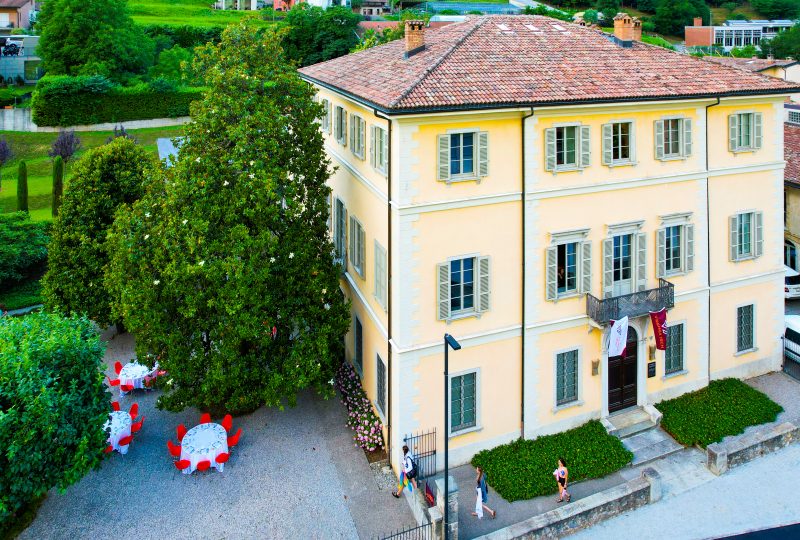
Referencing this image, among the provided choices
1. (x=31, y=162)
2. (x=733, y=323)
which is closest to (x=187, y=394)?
(x=733, y=323)

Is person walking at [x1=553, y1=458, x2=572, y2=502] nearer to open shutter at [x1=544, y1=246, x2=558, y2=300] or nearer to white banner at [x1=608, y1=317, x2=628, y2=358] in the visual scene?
white banner at [x1=608, y1=317, x2=628, y2=358]

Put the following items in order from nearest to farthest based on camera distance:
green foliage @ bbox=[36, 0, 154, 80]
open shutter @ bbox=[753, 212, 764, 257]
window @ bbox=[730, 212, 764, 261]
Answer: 1. window @ bbox=[730, 212, 764, 261]
2. open shutter @ bbox=[753, 212, 764, 257]
3. green foliage @ bbox=[36, 0, 154, 80]

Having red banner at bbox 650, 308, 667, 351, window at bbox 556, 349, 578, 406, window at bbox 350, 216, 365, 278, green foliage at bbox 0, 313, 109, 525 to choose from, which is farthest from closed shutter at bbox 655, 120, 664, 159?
green foliage at bbox 0, 313, 109, 525

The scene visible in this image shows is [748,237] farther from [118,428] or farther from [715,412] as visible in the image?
[118,428]

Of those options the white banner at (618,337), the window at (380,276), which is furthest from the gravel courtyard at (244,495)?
the white banner at (618,337)

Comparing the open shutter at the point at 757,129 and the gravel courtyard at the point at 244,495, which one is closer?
the gravel courtyard at the point at 244,495

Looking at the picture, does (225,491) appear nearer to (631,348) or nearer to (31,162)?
(631,348)

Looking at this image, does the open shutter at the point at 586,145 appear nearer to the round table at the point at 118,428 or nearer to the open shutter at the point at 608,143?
the open shutter at the point at 608,143
